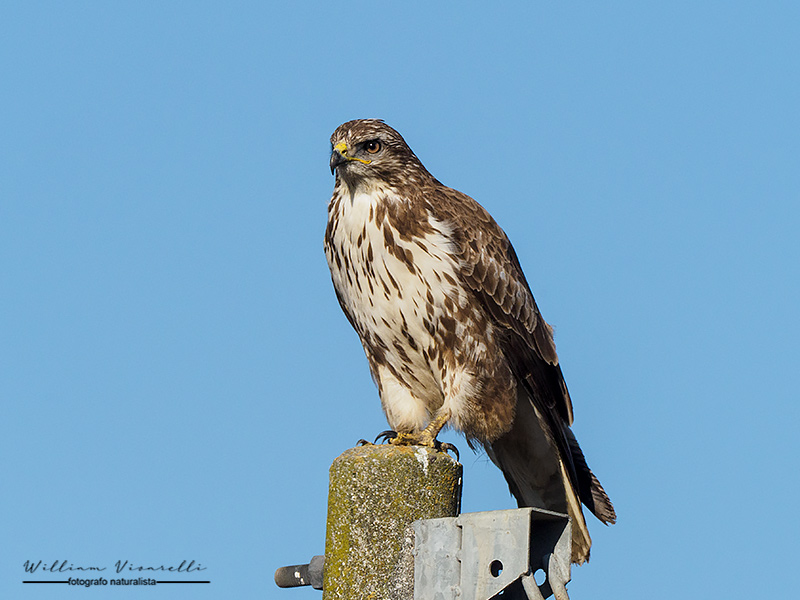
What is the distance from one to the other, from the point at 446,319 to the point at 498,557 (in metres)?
2.61

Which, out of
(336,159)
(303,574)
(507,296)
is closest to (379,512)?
(303,574)

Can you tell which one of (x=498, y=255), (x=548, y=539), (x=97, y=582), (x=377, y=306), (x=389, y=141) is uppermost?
(x=389, y=141)

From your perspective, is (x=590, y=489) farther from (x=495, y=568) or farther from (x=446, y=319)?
(x=495, y=568)

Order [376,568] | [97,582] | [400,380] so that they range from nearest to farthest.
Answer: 1. [376,568]
2. [400,380]
3. [97,582]

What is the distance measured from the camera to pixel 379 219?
6645 millimetres

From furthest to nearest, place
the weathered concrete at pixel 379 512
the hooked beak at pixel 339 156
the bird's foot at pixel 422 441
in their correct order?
the hooked beak at pixel 339 156 < the bird's foot at pixel 422 441 < the weathered concrete at pixel 379 512

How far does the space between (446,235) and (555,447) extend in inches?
64.3

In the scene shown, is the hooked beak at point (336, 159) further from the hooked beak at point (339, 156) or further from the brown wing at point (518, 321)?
the brown wing at point (518, 321)

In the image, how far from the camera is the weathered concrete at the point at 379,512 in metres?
4.45

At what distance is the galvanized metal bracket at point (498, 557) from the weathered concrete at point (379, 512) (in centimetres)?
18

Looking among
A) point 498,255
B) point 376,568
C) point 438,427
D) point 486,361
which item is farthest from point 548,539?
point 498,255

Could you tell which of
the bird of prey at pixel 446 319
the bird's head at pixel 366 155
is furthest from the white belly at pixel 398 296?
the bird's head at pixel 366 155

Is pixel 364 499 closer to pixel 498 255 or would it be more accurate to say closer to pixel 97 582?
pixel 498 255

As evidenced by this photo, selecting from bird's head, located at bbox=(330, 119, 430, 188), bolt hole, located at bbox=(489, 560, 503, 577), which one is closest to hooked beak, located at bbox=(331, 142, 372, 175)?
bird's head, located at bbox=(330, 119, 430, 188)
